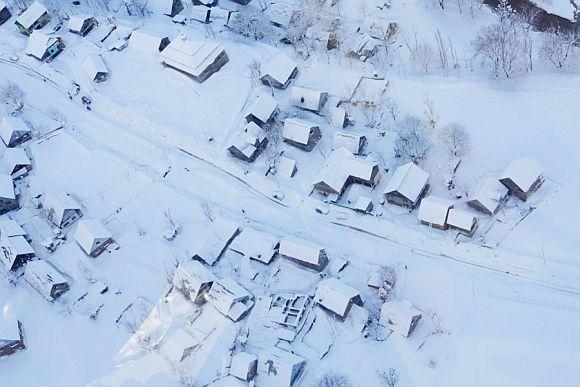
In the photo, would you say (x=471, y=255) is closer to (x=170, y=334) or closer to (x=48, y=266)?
(x=170, y=334)

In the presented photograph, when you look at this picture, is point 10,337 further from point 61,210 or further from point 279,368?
point 279,368

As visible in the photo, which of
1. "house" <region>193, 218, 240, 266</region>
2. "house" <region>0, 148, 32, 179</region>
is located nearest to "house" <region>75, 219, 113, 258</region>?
"house" <region>193, 218, 240, 266</region>

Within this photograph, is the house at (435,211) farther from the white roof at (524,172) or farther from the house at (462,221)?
the white roof at (524,172)

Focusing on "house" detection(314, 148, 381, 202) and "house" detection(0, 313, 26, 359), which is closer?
"house" detection(0, 313, 26, 359)

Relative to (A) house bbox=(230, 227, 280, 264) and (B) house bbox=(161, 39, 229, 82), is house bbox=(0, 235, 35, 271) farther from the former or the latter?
(B) house bbox=(161, 39, 229, 82)

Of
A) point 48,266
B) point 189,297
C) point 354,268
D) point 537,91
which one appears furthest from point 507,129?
point 48,266

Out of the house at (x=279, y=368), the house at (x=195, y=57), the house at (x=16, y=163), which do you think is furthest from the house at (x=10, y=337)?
the house at (x=195, y=57)
